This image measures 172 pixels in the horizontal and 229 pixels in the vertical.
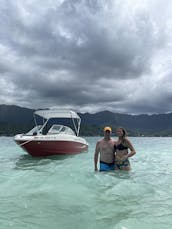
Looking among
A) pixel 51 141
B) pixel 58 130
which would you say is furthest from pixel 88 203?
pixel 58 130

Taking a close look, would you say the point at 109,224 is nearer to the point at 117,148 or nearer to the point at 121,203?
the point at 121,203

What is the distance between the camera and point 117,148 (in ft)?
25.7

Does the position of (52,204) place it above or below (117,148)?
below

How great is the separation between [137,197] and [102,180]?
1.82 metres

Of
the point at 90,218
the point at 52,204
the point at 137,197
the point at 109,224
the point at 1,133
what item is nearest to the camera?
the point at 109,224

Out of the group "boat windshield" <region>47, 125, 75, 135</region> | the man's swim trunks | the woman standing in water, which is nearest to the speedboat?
"boat windshield" <region>47, 125, 75, 135</region>

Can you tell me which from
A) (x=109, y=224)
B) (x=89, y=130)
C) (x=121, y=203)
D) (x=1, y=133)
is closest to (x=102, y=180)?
(x=121, y=203)

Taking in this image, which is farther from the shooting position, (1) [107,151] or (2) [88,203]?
(1) [107,151]

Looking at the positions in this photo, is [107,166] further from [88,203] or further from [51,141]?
[51,141]

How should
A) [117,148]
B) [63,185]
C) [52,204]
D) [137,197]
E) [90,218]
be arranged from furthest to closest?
[117,148]
[63,185]
[137,197]
[52,204]
[90,218]

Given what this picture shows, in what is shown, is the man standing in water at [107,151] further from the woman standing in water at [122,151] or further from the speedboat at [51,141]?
the speedboat at [51,141]

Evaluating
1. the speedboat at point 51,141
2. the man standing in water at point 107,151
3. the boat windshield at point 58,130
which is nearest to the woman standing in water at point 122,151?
the man standing in water at point 107,151

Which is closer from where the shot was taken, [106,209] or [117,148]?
[106,209]

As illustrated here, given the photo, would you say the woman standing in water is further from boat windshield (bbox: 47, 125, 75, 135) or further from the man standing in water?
boat windshield (bbox: 47, 125, 75, 135)
